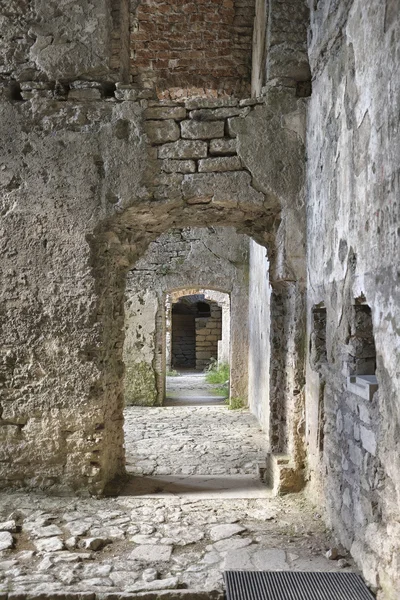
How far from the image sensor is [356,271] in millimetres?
3035

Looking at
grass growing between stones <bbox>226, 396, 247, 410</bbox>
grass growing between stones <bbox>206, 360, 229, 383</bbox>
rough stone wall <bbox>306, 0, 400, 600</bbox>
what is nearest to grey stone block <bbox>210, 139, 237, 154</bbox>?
rough stone wall <bbox>306, 0, 400, 600</bbox>

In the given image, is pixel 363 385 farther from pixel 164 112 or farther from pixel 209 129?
pixel 164 112

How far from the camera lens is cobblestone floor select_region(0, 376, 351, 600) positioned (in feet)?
9.66

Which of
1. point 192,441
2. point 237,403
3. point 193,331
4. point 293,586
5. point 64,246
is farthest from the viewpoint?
point 193,331

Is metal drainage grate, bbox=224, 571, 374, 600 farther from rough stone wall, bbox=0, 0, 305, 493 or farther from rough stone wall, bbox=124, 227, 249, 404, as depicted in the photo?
rough stone wall, bbox=124, 227, 249, 404

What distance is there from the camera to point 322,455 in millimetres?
3893

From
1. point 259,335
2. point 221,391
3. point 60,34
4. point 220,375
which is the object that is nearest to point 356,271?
point 60,34

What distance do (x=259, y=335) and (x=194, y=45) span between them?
4668 millimetres

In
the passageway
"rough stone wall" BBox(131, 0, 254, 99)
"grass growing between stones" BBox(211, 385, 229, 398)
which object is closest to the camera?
the passageway

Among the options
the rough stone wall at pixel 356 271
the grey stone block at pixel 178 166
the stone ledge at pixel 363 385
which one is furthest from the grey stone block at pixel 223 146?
the stone ledge at pixel 363 385

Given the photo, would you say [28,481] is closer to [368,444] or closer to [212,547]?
[212,547]

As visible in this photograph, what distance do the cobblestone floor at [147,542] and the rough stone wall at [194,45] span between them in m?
6.03

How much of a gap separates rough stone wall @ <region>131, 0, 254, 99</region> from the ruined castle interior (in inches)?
116

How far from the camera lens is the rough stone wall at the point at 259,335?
691cm
